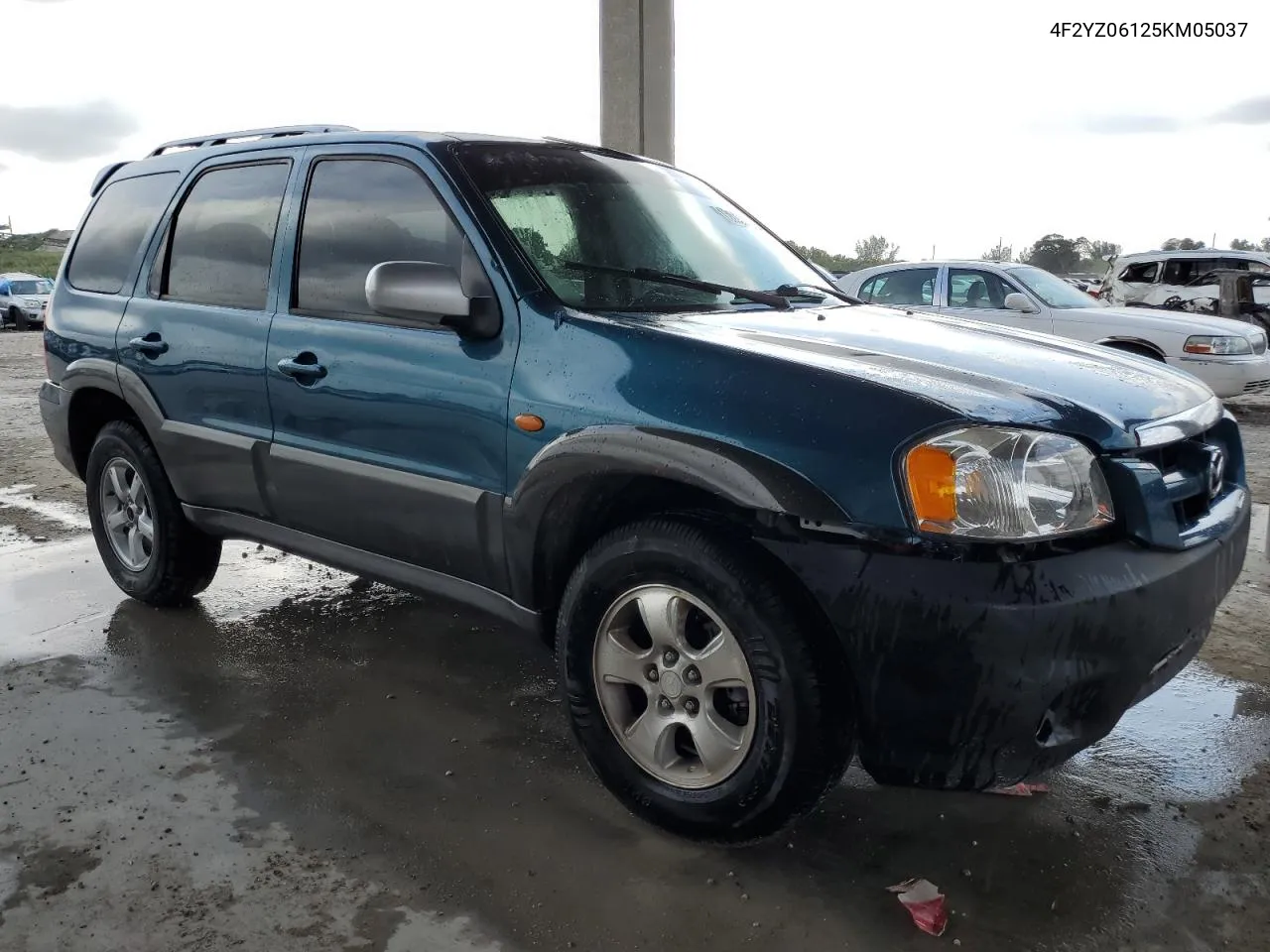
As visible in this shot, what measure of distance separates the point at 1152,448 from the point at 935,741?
0.82m

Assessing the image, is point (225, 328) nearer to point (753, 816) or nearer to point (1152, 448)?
point (753, 816)

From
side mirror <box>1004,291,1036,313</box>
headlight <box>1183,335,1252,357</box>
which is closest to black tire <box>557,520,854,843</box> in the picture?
side mirror <box>1004,291,1036,313</box>

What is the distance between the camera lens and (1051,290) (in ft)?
32.7

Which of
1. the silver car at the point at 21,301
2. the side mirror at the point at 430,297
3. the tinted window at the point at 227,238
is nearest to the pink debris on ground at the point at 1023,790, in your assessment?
the side mirror at the point at 430,297

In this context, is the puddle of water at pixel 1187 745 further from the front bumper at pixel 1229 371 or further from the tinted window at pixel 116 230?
the front bumper at pixel 1229 371

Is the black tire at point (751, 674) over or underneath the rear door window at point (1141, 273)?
underneath

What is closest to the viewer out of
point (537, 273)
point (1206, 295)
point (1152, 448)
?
point (1152, 448)

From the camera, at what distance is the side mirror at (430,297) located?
282 centimetres

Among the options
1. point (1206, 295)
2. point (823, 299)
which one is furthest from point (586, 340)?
point (1206, 295)

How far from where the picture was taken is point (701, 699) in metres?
2.59

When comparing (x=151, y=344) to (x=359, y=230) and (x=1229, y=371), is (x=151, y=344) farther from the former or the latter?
(x=1229, y=371)

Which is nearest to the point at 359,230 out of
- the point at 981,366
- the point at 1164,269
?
the point at 981,366

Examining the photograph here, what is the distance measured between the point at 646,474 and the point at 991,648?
33.3 inches

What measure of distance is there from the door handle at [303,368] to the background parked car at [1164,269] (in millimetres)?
13025
